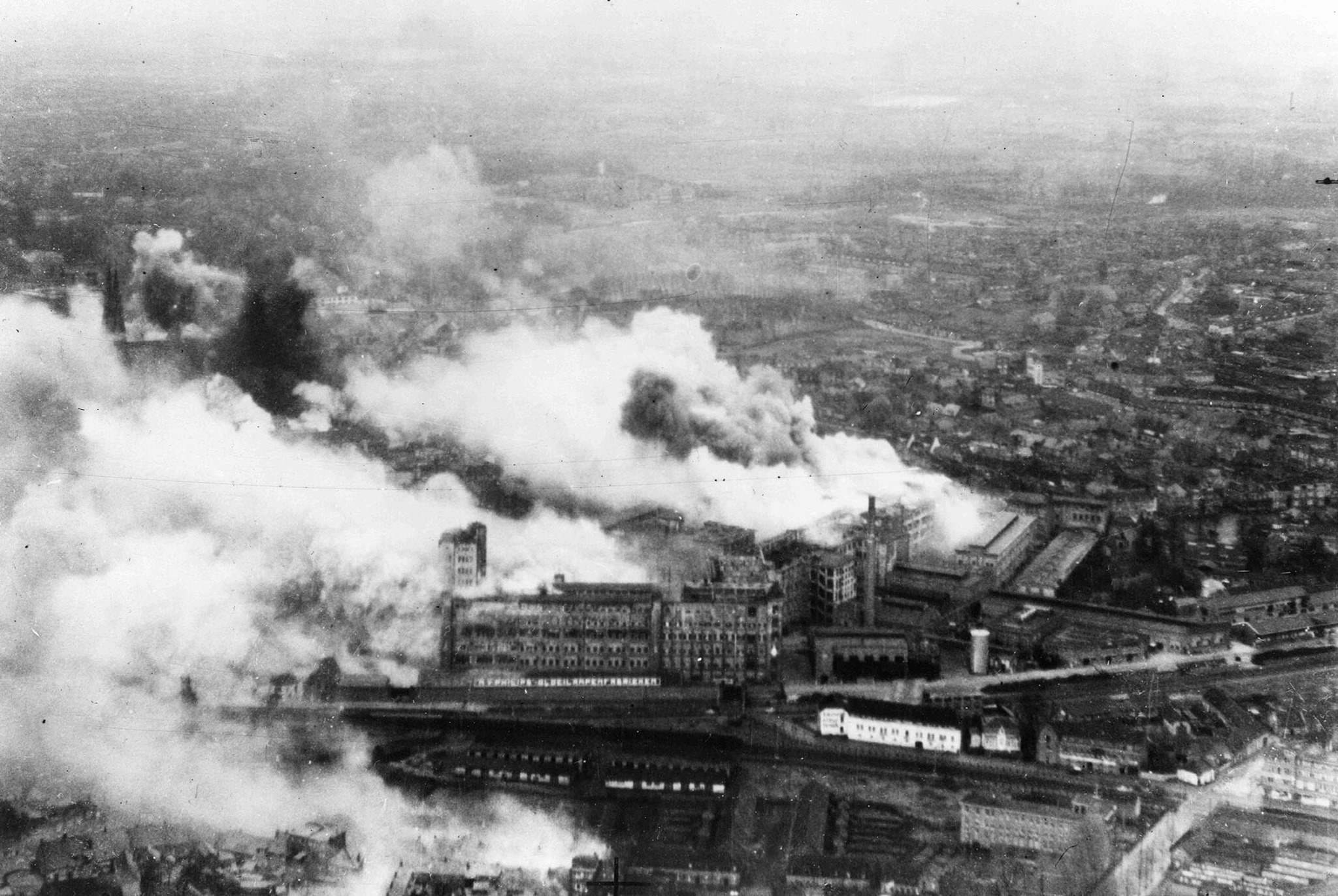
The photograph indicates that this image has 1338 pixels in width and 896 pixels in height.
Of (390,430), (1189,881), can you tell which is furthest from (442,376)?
(1189,881)

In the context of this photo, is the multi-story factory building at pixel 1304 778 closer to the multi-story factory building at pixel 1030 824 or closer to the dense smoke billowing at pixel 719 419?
the multi-story factory building at pixel 1030 824

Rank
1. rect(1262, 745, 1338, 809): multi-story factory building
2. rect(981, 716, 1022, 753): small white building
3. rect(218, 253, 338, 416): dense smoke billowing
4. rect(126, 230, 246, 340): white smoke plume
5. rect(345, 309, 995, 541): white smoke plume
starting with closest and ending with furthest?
rect(1262, 745, 1338, 809): multi-story factory building < rect(981, 716, 1022, 753): small white building < rect(345, 309, 995, 541): white smoke plume < rect(218, 253, 338, 416): dense smoke billowing < rect(126, 230, 246, 340): white smoke plume

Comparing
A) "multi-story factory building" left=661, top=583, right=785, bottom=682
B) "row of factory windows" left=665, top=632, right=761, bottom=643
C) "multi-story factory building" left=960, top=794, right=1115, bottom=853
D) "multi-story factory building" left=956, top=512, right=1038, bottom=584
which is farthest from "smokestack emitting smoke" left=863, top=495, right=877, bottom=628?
"multi-story factory building" left=960, top=794, right=1115, bottom=853

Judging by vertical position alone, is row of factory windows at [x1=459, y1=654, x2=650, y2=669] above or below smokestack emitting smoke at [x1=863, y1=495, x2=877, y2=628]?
below

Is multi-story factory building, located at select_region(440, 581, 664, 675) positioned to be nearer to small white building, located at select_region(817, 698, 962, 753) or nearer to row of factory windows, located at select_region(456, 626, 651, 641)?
row of factory windows, located at select_region(456, 626, 651, 641)

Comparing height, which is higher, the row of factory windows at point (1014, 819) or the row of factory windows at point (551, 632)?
the row of factory windows at point (551, 632)

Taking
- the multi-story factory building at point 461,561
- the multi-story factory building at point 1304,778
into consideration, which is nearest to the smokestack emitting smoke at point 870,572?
the multi-story factory building at point 461,561

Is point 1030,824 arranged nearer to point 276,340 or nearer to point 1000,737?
point 1000,737

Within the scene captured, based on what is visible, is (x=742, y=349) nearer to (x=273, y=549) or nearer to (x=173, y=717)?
(x=273, y=549)
